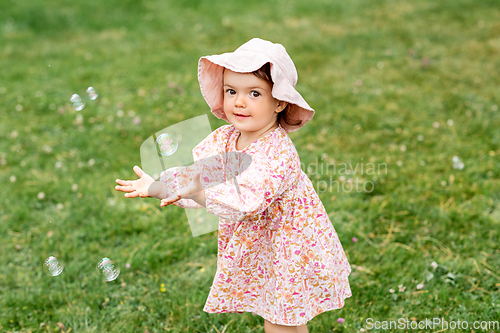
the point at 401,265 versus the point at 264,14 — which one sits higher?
the point at 264,14

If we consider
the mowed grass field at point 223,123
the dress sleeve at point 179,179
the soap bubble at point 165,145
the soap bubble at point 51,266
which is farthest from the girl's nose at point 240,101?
the soap bubble at point 51,266

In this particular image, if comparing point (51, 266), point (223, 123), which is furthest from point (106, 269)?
point (223, 123)

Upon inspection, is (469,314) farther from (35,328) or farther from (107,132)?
(107,132)

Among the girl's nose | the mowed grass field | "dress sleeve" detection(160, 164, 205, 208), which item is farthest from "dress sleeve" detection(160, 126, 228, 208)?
the mowed grass field

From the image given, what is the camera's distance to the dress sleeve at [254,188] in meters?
2.20

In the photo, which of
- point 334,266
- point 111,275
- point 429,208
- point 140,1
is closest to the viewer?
point 334,266

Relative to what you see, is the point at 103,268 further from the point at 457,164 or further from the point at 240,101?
the point at 457,164

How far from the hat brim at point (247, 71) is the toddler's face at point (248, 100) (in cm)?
6

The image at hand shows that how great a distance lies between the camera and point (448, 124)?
533 cm

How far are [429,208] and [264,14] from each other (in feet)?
18.7

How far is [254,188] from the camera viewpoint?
7.29 ft

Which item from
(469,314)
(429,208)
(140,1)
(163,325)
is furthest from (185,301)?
(140,1)

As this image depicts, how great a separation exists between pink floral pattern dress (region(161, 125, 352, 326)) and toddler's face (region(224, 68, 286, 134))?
0.12 meters

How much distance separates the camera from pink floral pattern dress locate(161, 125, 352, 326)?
2404 mm
